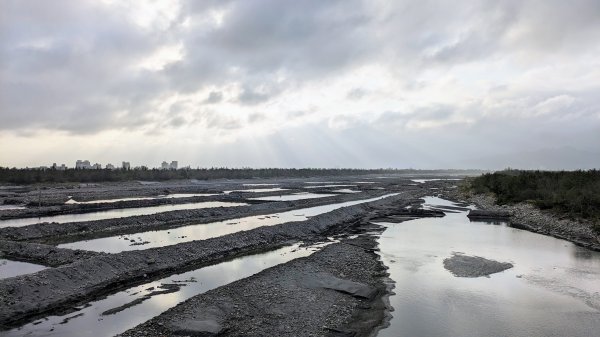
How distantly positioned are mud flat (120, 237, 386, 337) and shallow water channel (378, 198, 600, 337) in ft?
3.23

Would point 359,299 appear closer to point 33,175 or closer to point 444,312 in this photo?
point 444,312

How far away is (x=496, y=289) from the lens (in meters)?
16.0

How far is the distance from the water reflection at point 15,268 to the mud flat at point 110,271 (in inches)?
84.8

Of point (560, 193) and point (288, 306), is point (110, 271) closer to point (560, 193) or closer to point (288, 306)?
point (288, 306)

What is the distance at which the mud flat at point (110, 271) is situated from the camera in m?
12.4

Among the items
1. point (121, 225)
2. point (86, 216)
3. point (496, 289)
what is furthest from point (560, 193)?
point (86, 216)

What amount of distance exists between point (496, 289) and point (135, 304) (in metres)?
13.8

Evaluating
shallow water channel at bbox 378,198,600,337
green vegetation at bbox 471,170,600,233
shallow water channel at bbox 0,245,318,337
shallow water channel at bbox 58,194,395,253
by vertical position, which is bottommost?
shallow water channel at bbox 378,198,600,337

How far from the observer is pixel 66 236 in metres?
25.1

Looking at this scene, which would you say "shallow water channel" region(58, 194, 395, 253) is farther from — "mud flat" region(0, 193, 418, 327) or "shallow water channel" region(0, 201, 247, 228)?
"shallow water channel" region(0, 201, 247, 228)

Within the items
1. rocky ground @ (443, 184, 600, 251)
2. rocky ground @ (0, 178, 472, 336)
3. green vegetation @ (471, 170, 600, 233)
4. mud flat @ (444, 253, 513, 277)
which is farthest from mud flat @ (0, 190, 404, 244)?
green vegetation @ (471, 170, 600, 233)

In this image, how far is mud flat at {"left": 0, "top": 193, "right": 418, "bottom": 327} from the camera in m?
12.4

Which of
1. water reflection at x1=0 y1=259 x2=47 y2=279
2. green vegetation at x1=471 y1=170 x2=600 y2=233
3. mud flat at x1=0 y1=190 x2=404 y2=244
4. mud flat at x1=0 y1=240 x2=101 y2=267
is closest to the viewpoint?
water reflection at x1=0 y1=259 x2=47 y2=279

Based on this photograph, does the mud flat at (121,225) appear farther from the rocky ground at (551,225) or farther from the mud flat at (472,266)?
the rocky ground at (551,225)
